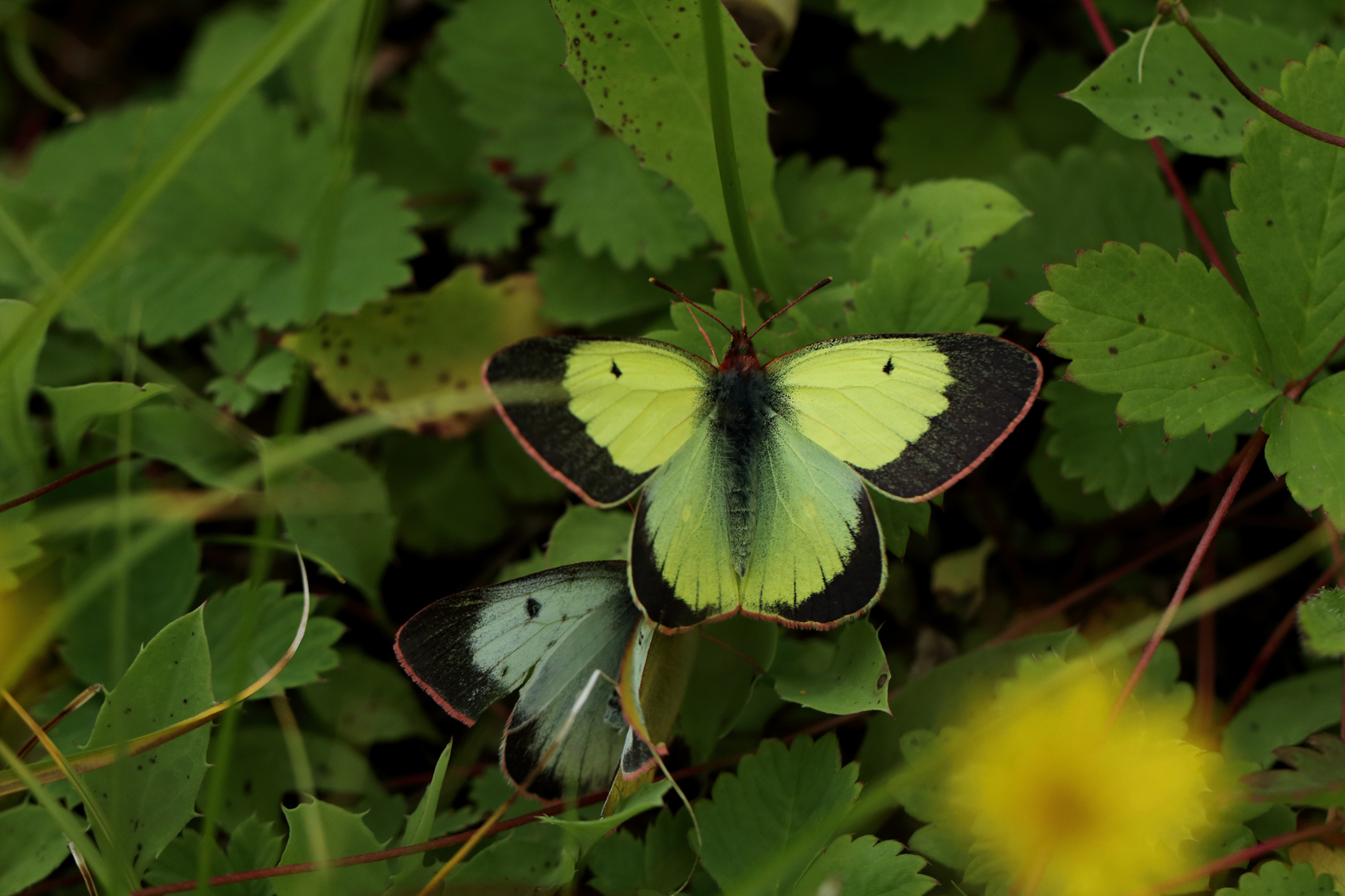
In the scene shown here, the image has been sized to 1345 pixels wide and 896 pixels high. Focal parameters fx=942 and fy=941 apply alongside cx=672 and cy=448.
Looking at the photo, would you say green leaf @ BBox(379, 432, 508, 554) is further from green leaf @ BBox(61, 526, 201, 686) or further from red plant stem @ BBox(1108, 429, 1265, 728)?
red plant stem @ BBox(1108, 429, 1265, 728)

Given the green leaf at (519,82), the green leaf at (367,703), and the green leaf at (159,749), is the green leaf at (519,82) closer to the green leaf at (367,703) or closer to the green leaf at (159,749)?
the green leaf at (367,703)

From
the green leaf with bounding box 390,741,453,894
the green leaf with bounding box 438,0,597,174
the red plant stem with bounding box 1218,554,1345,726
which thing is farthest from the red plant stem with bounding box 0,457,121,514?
the red plant stem with bounding box 1218,554,1345,726

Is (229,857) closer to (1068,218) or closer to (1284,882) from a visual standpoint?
(1284,882)

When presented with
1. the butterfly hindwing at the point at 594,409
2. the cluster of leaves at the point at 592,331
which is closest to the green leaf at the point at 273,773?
the cluster of leaves at the point at 592,331

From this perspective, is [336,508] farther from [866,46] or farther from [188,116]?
[866,46]

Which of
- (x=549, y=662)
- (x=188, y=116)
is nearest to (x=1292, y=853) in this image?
(x=549, y=662)
